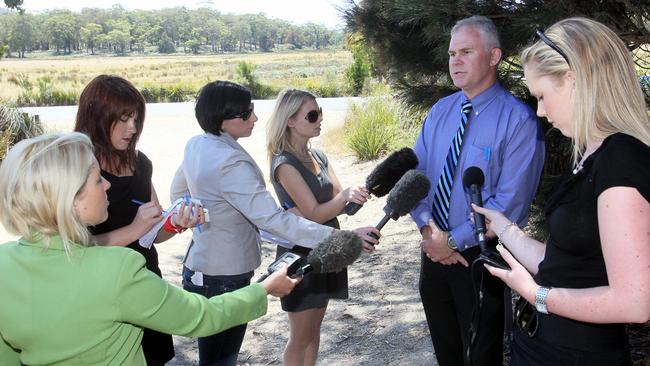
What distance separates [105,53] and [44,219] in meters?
120

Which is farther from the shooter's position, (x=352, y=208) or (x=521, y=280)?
(x=352, y=208)

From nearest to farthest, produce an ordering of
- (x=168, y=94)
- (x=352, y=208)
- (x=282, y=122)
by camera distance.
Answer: (x=352, y=208) < (x=282, y=122) < (x=168, y=94)

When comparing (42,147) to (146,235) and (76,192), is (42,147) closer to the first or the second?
(76,192)

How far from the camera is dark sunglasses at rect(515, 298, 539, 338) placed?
2.32m

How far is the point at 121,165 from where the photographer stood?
10.6 ft

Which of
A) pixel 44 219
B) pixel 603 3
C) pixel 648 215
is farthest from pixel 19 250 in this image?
pixel 603 3

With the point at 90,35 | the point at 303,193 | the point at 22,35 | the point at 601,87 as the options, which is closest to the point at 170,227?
the point at 303,193

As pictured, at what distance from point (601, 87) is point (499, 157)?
1.21m

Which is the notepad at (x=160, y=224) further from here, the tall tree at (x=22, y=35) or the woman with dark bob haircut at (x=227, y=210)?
the tall tree at (x=22, y=35)

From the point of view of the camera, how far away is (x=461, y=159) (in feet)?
11.2

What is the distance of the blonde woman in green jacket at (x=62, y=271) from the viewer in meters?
1.97

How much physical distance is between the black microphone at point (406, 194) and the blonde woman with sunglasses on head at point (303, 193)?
34 centimetres

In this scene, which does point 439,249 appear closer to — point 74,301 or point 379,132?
point 74,301

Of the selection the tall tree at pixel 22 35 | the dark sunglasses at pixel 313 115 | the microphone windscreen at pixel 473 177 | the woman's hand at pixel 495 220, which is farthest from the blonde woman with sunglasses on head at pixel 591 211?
the tall tree at pixel 22 35
